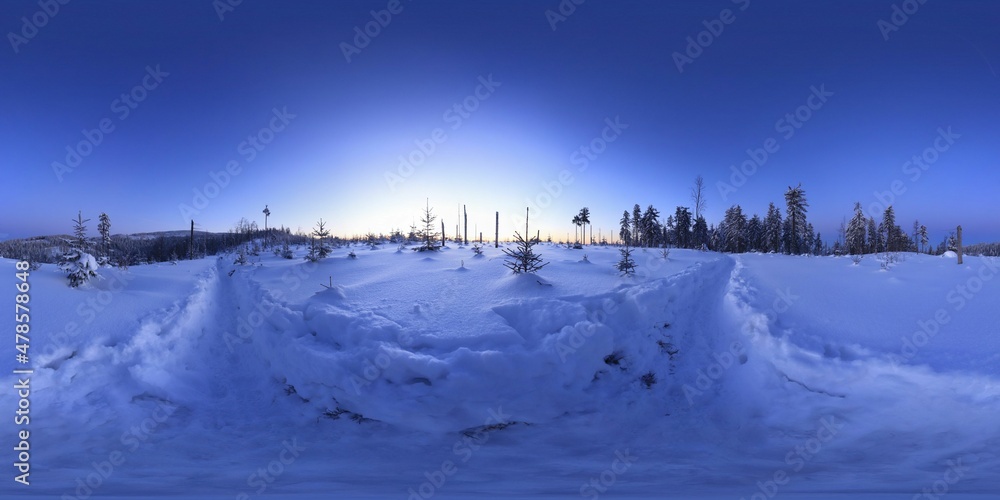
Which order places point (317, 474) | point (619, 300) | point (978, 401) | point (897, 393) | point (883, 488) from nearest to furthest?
point (883, 488) → point (317, 474) → point (978, 401) → point (897, 393) → point (619, 300)

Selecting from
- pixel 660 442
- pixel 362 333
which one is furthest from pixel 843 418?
pixel 362 333

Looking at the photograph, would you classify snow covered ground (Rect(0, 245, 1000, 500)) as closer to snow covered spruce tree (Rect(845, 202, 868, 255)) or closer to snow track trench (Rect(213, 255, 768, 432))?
snow track trench (Rect(213, 255, 768, 432))

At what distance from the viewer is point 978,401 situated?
570 centimetres

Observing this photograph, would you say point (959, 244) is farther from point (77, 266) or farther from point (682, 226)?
point (682, 226)

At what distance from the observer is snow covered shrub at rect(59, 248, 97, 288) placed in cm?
978

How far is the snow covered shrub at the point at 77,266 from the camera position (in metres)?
9.78

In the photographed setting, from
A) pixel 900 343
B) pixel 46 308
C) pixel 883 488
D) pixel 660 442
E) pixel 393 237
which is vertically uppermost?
pixel 393 237

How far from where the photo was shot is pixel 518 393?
675 cm

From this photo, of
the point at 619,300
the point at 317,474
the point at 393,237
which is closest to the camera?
the point at 317,474

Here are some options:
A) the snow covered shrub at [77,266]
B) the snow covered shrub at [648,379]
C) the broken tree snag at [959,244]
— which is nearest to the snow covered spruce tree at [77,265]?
the snow covered shrub at [77,266]

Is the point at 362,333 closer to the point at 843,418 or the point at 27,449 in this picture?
the point at 27,449

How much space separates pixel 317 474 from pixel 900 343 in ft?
33.9

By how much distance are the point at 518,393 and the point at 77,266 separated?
1178 centimetres

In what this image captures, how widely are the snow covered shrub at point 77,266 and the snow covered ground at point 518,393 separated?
0.97 feet
